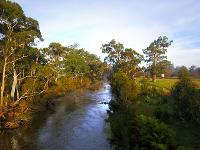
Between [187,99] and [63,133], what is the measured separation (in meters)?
13.2

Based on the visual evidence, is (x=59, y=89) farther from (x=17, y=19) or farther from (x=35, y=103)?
(x=17, y=19)

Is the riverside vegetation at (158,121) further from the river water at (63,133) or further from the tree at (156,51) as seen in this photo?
the tree at (156,51)

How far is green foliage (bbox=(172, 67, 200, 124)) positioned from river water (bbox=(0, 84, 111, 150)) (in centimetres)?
Answer: 748

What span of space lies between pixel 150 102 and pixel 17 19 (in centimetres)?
1988

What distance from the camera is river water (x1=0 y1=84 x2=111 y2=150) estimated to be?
25759mm

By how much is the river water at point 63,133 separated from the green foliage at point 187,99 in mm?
7484

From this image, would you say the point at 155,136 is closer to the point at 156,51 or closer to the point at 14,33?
the point at 14,33

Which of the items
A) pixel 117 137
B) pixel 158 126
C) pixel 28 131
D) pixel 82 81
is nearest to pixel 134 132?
pixel 158 126

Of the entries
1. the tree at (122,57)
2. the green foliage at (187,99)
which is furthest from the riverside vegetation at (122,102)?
the tree at (122,57)

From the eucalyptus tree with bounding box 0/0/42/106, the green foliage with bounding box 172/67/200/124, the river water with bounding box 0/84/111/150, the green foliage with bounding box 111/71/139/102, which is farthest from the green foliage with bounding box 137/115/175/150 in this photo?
the eucalyptus tree with bounding box 0/0/42/106

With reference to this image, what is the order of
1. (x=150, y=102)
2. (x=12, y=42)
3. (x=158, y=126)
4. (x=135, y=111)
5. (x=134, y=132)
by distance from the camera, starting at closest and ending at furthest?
1. (x=158, y=126)
2. (x=134, y=132)
3. (x=135, y=111)
4. (x=12, y=42)
5. (x=150, y=102)

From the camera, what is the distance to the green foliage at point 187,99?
23.9 metres

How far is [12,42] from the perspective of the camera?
3381 centimetres

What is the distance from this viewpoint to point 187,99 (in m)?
25.8
